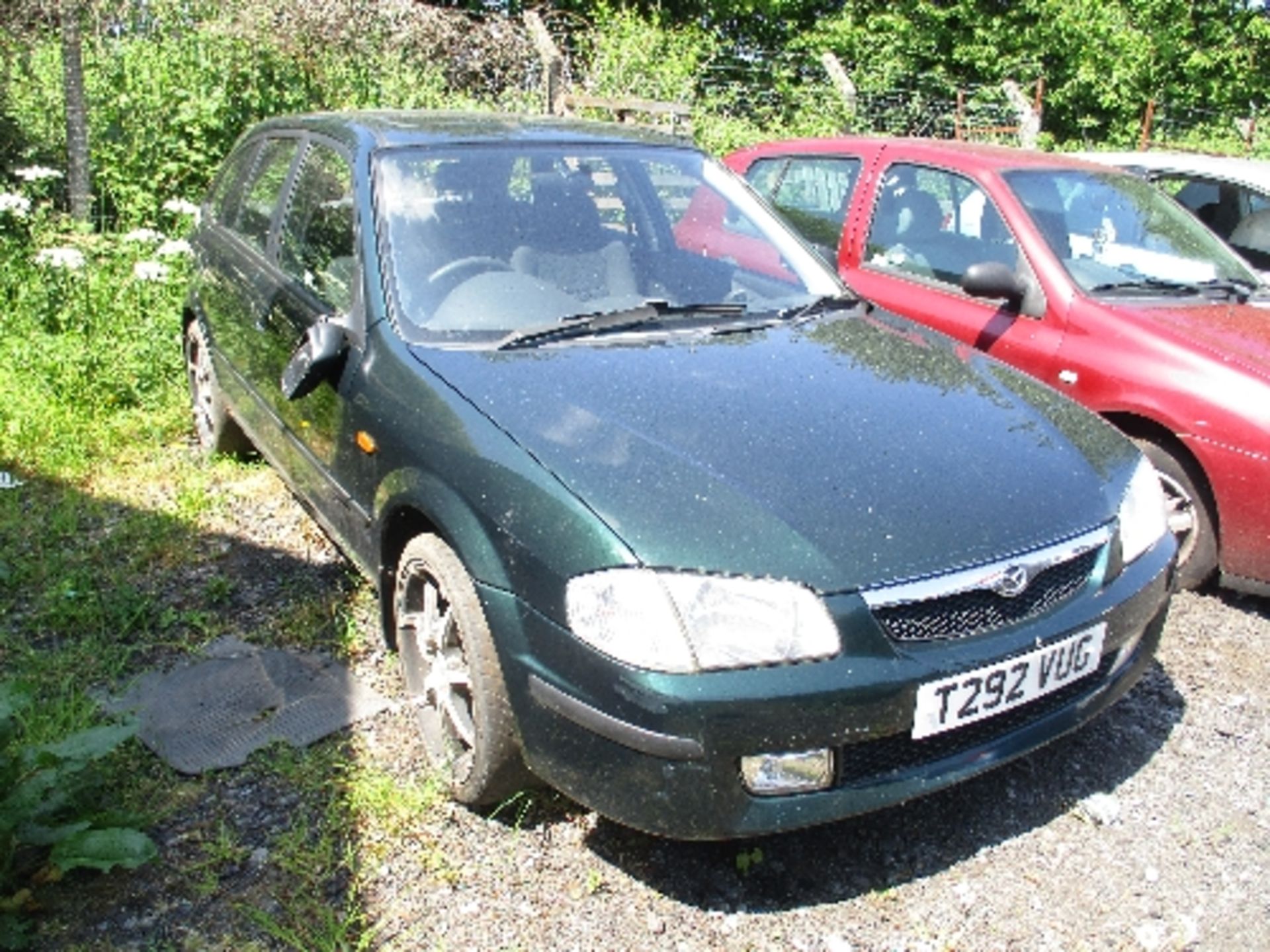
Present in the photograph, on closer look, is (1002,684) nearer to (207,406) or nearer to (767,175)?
(207,406)

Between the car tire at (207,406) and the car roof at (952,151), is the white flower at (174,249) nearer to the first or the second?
the car tire at (207,406)

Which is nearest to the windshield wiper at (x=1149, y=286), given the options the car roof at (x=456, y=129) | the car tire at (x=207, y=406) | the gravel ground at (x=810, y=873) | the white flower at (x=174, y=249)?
the car roof at (x=456, y=129)

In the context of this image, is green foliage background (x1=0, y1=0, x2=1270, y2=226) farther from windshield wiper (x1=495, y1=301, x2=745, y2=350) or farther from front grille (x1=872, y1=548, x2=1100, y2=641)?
front grille (x1=872, y1=548, x2=1100, y2=641)

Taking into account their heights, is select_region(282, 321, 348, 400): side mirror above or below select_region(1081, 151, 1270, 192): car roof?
below

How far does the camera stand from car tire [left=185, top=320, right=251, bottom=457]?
4.84 m

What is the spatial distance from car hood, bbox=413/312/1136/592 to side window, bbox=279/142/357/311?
1.97 feet

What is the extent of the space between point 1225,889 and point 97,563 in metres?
3.74

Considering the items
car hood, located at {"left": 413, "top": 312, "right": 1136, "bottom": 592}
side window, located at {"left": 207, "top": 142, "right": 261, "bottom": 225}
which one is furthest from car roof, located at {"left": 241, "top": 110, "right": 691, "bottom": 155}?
car hood, located at {"left": 413, "top": 312, "right": 1136, "bottom": 592}

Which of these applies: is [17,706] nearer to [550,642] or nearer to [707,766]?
[550,642]

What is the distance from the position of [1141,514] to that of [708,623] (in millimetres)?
1345

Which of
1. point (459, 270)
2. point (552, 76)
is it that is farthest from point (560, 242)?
point (552, 76)

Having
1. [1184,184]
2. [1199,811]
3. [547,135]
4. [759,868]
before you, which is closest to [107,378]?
[547,135]

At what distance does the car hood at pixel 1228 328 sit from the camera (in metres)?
3.93

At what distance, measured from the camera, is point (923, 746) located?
2.42 m
